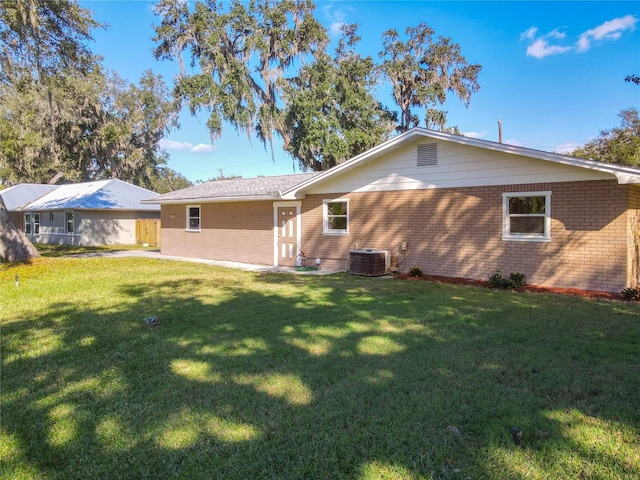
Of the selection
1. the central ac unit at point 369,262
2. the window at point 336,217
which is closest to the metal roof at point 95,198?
the window at point 336,217

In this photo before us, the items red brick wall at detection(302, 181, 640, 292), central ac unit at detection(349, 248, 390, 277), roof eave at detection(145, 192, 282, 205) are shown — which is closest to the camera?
red brick wall at detection(302, 181, 640, 292)

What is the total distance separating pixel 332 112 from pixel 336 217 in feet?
45.8

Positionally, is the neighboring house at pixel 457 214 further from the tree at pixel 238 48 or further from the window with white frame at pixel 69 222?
the window with white frame at pixel 69 222

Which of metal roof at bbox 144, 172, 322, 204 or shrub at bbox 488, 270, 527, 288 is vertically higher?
metal roof at bbox 144, 172, 322, 204

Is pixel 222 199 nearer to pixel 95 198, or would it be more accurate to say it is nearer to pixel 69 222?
pixel 95 198

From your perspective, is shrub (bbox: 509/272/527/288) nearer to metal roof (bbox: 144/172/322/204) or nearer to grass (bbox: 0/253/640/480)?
grass (bbox: 0/253/640/480)

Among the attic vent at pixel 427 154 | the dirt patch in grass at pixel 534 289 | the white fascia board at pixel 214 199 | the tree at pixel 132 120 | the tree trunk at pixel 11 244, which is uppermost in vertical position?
the tree at pixel 132 120

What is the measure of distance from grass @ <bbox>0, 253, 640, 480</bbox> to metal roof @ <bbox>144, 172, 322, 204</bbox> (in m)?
8.03

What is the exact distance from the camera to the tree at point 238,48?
25.9m

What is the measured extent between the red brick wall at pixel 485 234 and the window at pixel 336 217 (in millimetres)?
206

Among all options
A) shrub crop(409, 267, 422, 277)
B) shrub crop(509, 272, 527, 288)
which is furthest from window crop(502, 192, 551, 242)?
shrub crop(409, 267, 422, 277)

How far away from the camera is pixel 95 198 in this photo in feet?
89.5

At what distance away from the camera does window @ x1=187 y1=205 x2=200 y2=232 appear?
737 inches

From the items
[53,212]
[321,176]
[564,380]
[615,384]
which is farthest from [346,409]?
[53,212]
